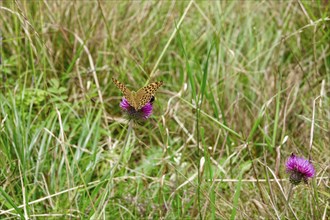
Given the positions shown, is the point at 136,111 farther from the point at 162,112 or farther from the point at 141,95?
the point at 162,112

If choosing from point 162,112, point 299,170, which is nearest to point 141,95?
point 299,170

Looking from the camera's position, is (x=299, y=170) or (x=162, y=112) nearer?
(x=299, y=170)

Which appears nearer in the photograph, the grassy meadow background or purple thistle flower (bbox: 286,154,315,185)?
purple thistle flower (bbox: 286,154,315,185)

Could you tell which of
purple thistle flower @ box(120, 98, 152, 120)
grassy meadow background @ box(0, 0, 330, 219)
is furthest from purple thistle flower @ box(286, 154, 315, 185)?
purple thistle flower @ box(120, 98, 152, 120)

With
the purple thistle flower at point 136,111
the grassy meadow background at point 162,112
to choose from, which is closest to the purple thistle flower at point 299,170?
the grassy meadow background at point 162,112

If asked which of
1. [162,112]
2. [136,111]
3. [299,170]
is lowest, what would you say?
[162,112]

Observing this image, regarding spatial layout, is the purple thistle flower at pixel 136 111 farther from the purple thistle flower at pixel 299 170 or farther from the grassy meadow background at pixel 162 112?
the purple thistle flower at pixel 299 170

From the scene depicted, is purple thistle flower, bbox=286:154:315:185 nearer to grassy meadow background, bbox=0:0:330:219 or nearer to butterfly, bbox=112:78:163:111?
grassy meadow background, bbox=0:0:330:219

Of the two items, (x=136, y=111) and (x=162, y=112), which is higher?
(x=136, y=111)

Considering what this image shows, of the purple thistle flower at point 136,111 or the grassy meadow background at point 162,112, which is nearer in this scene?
the purple thistle flower at point 136,111
